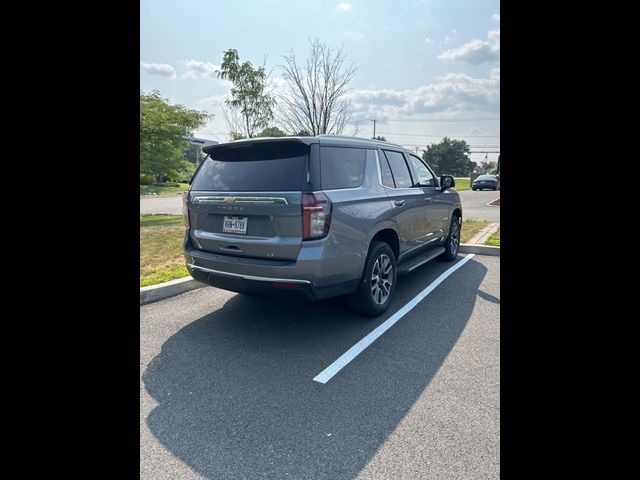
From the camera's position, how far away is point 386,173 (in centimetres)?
470

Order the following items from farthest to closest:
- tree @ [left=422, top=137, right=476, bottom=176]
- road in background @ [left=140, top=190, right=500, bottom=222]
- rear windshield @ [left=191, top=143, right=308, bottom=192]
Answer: tree @ [left=422, top=137, right=476, bottom=176] < road in background @ [left=140, top=190, right=500, bottom=222] < rear windshield @ [left=191, top=143, right=308, bottom=192]

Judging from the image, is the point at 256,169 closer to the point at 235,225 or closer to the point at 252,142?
the point at 252,142

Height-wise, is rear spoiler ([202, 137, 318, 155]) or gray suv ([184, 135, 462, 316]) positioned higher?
rear spoiler ([202, 137, 318, 155])

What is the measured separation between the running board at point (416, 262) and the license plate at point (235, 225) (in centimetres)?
209

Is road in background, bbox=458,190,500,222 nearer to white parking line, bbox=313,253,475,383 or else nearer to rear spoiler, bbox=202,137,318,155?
white parking line, bbox=313,253,475,383

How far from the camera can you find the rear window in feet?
12.1

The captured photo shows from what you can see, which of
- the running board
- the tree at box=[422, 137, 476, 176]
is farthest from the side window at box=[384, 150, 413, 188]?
the tree at box=[422, 137, 476, 176]

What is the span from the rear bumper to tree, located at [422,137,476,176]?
7689 cm

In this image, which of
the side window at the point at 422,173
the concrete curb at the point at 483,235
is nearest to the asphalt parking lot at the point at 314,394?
the side window at the point at 422,173

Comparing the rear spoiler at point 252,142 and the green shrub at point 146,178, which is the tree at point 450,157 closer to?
the green shrub at point 146,178
